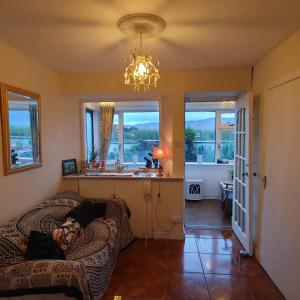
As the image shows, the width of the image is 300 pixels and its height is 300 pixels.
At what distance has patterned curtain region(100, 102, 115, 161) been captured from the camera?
467 centimetres

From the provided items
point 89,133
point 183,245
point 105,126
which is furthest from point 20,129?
point 183,245

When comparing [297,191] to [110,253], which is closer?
[297,191]

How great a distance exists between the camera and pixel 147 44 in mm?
2324

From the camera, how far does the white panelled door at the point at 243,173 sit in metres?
2.86

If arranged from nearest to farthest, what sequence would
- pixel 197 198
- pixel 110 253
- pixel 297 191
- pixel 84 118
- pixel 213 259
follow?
pixel 297 191, pixel 110 253, pixel 213 259, pixel 84 118, pixel 197 198

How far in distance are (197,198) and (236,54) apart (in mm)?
3373

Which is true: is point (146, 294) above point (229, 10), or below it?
below

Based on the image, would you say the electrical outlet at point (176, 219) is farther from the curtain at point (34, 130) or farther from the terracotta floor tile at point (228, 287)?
the curtain at point (34, 130)

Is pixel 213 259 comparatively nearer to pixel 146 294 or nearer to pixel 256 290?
pixel 256 290


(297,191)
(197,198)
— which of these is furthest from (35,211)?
(197,198)

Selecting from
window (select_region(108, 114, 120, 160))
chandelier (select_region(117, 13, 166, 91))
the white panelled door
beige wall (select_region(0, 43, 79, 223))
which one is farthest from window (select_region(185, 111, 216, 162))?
chandelier (select_region(117, 13, 166, 91))

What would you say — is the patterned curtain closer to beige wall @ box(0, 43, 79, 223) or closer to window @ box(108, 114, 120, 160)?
window @ box(108, 114, 120, 160)

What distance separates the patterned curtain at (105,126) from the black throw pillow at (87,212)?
175cm

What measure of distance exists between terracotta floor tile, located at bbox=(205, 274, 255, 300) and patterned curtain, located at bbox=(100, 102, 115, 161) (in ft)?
9.82
